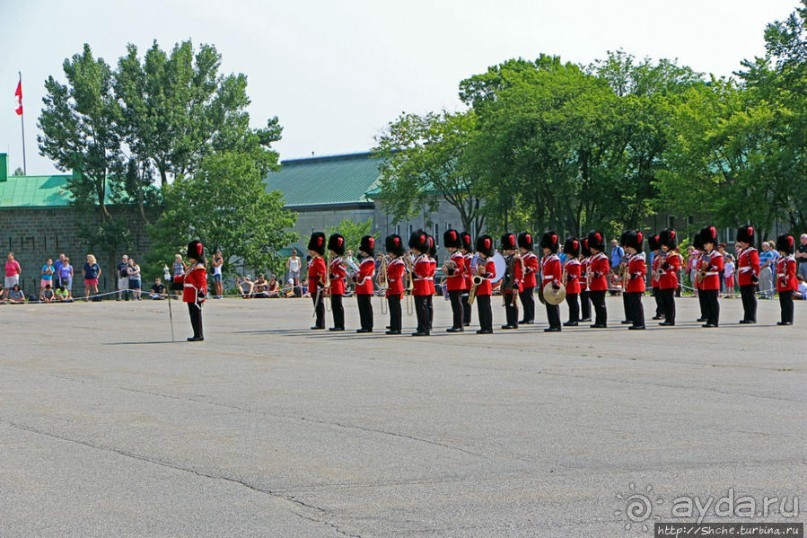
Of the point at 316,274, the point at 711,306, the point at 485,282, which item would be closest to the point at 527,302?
the point at 485,282

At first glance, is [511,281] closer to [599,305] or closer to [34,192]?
[599,305]

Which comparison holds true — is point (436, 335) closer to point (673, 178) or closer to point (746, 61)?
point (746, 61)

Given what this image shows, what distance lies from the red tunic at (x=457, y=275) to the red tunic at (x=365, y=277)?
1.42 meters

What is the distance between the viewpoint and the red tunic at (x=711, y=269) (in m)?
24.5

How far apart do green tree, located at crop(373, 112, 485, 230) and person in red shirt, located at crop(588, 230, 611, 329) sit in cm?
5477

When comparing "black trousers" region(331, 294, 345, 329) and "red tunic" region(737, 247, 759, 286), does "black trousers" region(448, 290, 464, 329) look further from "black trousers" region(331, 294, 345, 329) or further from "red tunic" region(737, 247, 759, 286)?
"red tunic" region(737, 247, 759, 286)

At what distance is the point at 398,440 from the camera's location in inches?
390

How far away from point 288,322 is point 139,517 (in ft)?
69.7

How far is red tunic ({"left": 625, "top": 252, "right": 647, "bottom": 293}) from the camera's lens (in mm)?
24250

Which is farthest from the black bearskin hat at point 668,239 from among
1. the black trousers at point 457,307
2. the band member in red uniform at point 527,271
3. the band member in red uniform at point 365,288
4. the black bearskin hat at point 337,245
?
the black bearskin hat at point 337,245

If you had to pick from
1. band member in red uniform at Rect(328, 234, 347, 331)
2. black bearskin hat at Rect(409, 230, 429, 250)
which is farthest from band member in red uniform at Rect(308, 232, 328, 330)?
black bearskin hat at Rect(409, 230, 429, 250)

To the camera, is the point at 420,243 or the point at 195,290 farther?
the point at 420,243

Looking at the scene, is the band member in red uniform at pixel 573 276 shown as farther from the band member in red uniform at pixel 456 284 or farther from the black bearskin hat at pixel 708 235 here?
the black bearskin hat at pixel 708 235

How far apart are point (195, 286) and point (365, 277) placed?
355 cm
